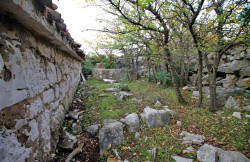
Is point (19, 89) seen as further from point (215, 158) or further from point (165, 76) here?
point (165, 76)

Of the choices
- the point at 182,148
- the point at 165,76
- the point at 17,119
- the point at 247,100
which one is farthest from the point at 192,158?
the point at 165,76

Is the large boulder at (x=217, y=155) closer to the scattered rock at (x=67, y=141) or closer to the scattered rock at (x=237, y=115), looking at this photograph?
the scattered rock at (x=237, y=115)

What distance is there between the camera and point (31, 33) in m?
1.36

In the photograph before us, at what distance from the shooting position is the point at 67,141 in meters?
1.94

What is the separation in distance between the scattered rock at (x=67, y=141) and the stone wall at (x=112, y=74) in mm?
7040

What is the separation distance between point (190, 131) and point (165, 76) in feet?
15.2

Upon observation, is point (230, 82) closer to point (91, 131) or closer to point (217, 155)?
point (217, 155)

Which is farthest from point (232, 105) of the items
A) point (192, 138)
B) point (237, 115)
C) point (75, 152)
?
point (75, 152)

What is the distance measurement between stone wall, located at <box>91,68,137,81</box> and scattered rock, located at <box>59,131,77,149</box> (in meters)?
7.04

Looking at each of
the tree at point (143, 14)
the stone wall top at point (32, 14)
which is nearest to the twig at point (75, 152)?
the stone wall top at point (32, 14)

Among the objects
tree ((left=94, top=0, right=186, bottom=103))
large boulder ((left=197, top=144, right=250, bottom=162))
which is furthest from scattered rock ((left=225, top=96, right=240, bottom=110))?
large boulder ((left=197, top=144, right=250, bottom=162))

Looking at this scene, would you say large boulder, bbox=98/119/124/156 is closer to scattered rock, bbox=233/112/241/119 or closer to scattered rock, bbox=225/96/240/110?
scattered rock, bbox=233/112/241/119

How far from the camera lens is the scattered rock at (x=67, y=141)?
185 centimetres

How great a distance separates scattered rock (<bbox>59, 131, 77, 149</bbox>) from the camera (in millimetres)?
1851
